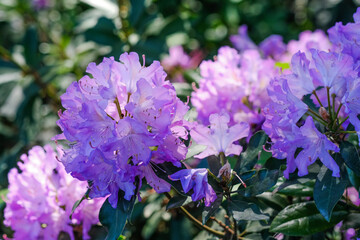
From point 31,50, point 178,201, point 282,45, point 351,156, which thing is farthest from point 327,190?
point 31,50

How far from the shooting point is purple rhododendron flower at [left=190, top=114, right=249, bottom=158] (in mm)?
1034

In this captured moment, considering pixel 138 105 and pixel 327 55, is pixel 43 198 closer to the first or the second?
pixel 138 105

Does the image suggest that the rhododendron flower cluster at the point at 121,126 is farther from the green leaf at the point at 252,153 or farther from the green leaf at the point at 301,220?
the green leaf at the point at 301,220

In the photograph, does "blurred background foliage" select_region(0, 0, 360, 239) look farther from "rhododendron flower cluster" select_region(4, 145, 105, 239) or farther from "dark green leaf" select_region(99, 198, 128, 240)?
"dark green leaf" select_region(99, 198, 128, 240)

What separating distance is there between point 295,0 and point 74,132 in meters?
2.96

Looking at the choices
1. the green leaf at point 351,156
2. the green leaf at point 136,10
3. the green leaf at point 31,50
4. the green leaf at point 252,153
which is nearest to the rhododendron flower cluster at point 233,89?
the green leaf at point 252,153

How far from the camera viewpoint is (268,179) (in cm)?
99

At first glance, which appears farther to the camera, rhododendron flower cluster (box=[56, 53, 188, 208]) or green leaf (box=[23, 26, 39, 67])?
green leaf (box=[23, 26, 39, 67])

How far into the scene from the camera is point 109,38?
2.34 meters

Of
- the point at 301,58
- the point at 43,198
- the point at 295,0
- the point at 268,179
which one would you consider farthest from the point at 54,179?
the point at 295,0

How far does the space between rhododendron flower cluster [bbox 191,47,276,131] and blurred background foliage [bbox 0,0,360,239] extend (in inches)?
19.1

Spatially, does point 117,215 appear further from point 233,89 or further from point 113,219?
point 233,89

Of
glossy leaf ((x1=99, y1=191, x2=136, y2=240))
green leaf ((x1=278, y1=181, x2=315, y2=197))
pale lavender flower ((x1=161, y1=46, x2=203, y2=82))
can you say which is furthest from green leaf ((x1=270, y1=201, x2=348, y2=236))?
pale lavender flower ((x1=161, y1=46, x2=203, y2=82))

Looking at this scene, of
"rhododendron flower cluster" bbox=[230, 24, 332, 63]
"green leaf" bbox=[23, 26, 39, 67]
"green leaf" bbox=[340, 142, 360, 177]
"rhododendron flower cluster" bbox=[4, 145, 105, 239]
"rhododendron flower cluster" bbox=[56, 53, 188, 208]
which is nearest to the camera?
"rhododendron flower cluster" bbox=[56, 53, 188, 208]
